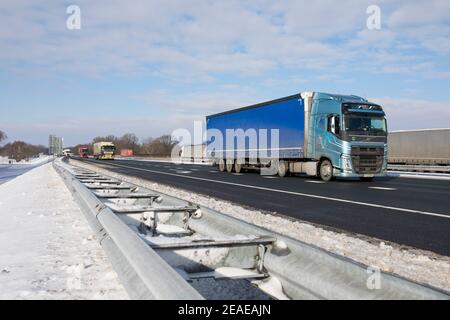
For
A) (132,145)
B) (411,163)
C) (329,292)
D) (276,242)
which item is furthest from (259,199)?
(132,145)

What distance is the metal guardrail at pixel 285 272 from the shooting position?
2.32 m

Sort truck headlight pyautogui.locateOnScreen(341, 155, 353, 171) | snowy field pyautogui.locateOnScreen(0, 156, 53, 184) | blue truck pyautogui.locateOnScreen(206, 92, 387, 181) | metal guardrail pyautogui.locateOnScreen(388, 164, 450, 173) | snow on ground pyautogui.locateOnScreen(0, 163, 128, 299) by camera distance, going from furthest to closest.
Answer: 1. snowy field pyautogui.locateOnScreen(0, 156, 53, 184)
2. metal guardrail pyautogui.locateOnScreen(388, 164, 450, 173)
3. blue truck pyautogui.locateOnScreen(206, 92, 387, 181)
4. truck headlight pyautogui.locateOnScreen(341, 155, 353, 171)
5. snow on ground pyautogui.locateOnScreen(0, 163, 128, 299)

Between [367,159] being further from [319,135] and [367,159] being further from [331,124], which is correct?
[319,135]

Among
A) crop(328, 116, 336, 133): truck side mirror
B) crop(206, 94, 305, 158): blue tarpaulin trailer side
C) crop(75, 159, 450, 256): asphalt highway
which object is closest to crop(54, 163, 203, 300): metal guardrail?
crop(75, 159, 450, 256): asphalt highway

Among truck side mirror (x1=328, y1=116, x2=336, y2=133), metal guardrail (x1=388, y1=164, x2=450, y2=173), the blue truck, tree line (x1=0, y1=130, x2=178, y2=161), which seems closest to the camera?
the blue truck

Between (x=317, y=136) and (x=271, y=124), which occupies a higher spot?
(x=271, y=124)

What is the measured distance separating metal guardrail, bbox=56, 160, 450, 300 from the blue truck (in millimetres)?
15591

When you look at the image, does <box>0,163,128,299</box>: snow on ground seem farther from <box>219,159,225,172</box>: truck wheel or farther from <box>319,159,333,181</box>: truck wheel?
<box>219,159,225,172</box>: truck wheel

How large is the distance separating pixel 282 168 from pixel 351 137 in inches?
230

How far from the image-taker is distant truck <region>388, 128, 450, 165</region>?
31500 mm

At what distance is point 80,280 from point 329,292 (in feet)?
6.83

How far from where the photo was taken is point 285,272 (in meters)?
3.25

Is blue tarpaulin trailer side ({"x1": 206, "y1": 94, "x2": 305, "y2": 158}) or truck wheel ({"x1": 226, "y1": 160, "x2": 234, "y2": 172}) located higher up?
blue tarpaulin trailer side ({"x1": 206, "y1": 94, "x2": 305, "y2": 158})

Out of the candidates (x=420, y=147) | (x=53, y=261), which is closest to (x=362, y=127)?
(x=53, y=261)
